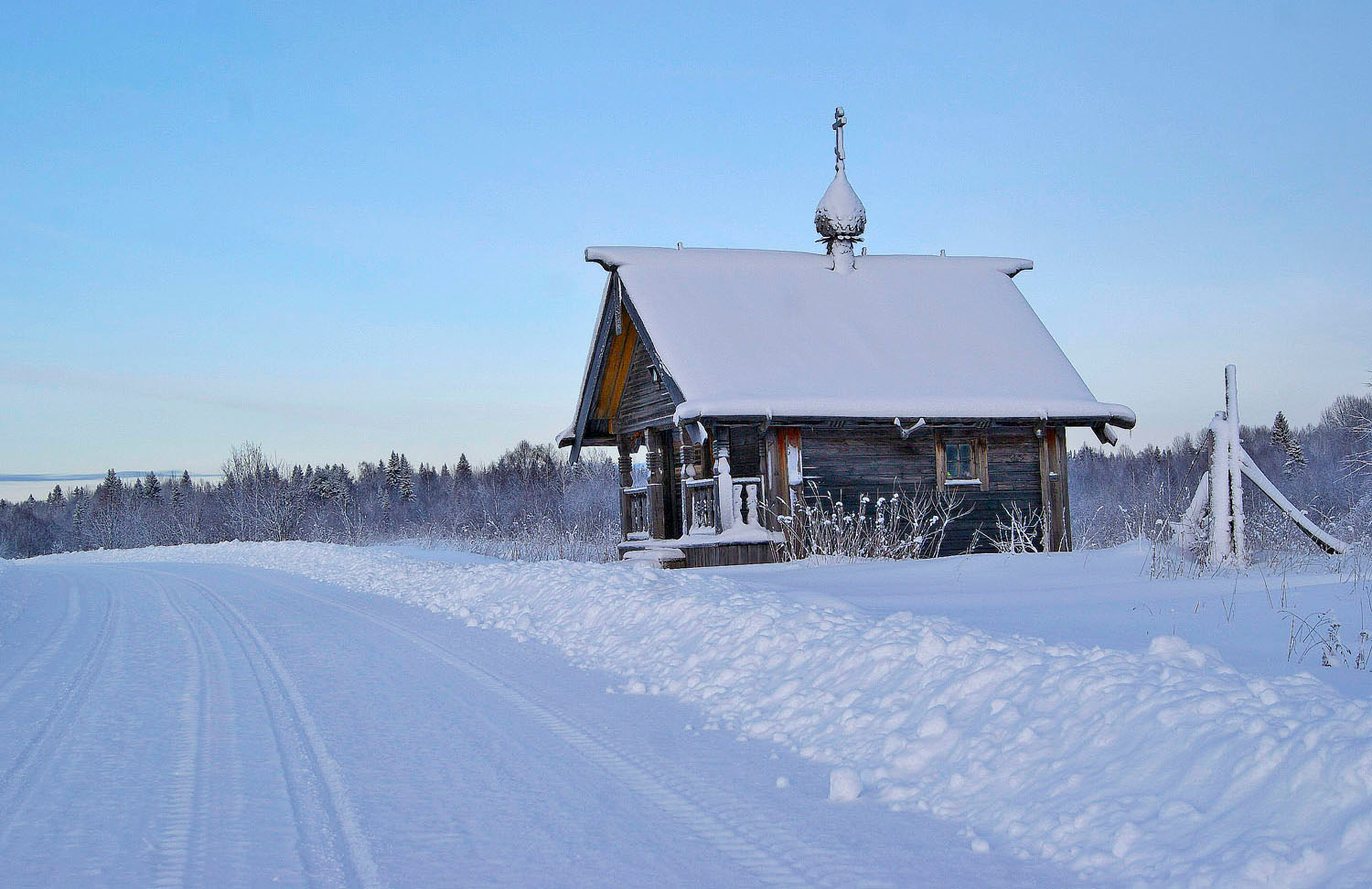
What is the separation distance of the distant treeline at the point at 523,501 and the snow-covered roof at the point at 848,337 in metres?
2.99

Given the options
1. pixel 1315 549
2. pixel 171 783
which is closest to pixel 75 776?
pixel 171 783

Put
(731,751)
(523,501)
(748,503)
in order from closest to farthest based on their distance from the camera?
(731,751) → (748,503) → (523,501)

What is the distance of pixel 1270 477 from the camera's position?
210ft

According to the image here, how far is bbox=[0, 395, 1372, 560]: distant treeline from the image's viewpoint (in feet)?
77.6

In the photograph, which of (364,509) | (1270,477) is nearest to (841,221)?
(1270,477)

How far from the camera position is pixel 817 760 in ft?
16.8

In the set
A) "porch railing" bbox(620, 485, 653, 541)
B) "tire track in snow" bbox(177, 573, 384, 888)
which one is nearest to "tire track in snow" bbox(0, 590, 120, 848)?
"tire track in snow" bbox(177, 573, 384, 888)

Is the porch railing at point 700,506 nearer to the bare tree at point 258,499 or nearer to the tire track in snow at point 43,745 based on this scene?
the tire track in snow at point 43,745

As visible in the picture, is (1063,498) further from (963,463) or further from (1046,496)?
(963,463)

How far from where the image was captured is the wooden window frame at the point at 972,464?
17781mm

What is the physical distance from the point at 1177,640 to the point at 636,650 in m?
4.18

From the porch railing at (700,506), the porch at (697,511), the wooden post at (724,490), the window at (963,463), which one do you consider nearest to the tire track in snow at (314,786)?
the porch at (697,511)

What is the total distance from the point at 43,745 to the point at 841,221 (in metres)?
17.8

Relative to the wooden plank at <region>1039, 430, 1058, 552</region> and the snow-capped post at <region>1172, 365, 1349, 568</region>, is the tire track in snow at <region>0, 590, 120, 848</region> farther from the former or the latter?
the wooden plank at <region>1039, 430, 1058, 552</region>
